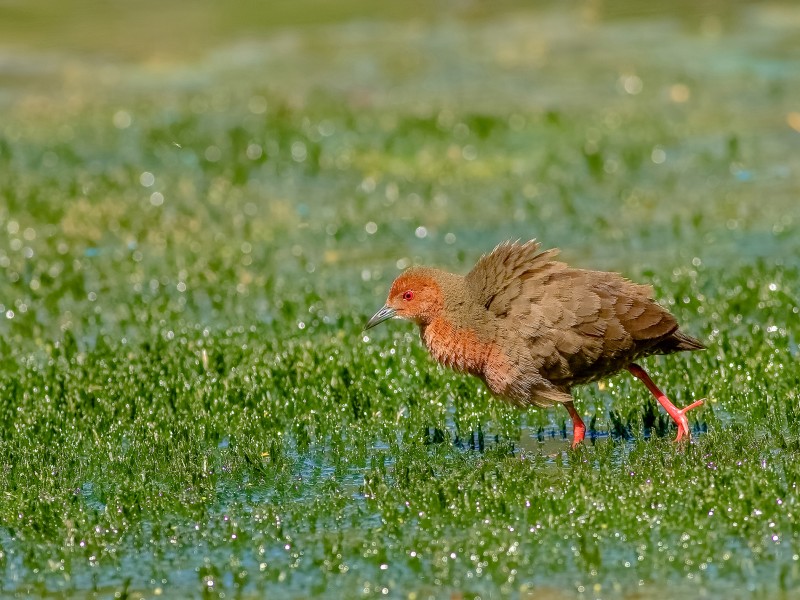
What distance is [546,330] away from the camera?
8617 mm

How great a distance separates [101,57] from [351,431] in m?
16.3

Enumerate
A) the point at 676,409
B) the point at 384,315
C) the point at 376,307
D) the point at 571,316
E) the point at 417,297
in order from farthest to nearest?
the point at 376,307 < the point at 384,315 < the point at 417,297 < the point at 676,409 < the point at 571,316

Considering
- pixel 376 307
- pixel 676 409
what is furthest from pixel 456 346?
pixel 376 307

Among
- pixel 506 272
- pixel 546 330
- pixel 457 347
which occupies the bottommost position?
pixel 457 347

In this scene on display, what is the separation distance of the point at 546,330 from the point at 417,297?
1166mm

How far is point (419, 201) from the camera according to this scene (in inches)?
644

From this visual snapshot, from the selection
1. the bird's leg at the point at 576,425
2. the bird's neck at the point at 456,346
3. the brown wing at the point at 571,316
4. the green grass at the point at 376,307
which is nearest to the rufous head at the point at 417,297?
the bird's neck at the point at 456,346

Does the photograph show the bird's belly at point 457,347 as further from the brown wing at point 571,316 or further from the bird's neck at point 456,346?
the brown wing at point 571,316

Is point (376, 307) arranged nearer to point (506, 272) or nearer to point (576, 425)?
point (506, 272)

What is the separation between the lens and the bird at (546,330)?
28.2ft

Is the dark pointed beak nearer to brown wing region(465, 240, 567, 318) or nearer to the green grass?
the green grass

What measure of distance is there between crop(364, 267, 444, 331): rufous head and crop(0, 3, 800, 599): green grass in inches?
22.9

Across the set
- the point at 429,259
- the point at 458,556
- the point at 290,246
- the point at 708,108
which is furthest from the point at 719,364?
the point at 708,108

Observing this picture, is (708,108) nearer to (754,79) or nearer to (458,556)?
(754,79)
